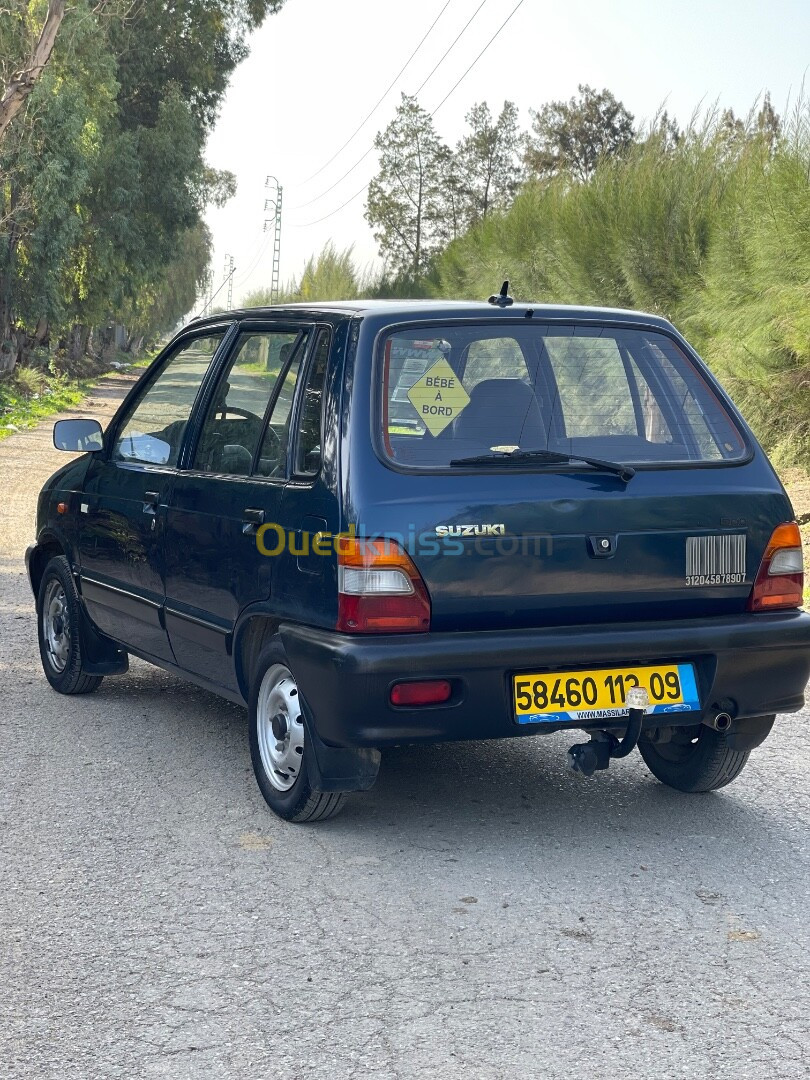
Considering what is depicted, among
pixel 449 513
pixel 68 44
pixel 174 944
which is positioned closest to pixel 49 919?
pixel 174 944

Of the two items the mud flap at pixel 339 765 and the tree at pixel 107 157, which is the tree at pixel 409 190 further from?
the mud flap at pixel 339 765

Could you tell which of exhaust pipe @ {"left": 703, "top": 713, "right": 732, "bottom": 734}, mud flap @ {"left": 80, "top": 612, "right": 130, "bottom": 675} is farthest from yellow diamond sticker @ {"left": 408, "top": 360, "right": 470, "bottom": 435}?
mud flap @ {"left": 80, "top": 612, "right": 130, "bottom": 675}

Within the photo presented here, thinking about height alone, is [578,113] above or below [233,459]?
above

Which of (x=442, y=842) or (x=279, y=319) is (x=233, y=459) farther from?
(x=442, y=842)

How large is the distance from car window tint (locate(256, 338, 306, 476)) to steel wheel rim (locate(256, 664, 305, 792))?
70cm

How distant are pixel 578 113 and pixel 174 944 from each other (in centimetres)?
6005

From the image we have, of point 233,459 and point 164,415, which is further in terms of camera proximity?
point 164,415

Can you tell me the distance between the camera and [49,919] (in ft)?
13.3

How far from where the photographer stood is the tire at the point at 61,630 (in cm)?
685

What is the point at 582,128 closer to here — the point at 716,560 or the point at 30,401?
the point at 30,401

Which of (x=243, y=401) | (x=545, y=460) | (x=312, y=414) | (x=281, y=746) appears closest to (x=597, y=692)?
(x=545, y=460)

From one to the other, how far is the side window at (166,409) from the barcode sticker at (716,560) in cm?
215

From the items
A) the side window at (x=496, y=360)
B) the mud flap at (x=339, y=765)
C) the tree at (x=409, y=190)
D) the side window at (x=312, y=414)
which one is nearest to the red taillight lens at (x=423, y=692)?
the mud flap at (x=339, y=765)

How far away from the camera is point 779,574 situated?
191 inches
